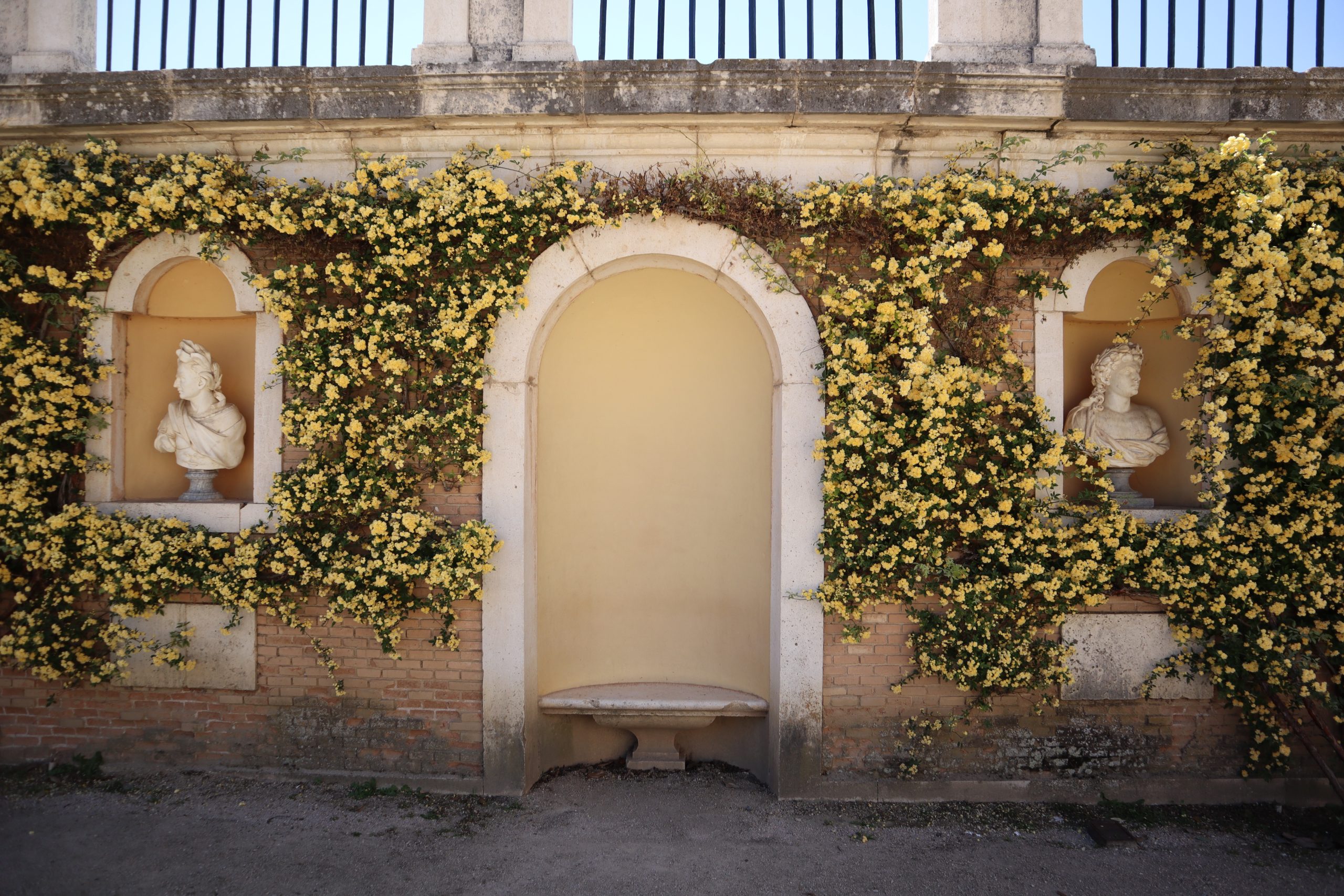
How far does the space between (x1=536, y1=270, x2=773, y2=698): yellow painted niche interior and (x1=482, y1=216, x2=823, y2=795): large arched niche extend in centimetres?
33

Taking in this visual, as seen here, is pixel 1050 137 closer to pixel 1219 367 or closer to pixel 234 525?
pixel 1219 367

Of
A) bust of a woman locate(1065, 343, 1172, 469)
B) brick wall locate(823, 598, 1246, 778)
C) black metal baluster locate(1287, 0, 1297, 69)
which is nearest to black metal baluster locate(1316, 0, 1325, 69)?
black metal baluster locate(1287, 0, 1297, 69)

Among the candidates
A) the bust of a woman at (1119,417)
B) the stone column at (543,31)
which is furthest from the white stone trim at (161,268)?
the bust of a woman at (1119,417)

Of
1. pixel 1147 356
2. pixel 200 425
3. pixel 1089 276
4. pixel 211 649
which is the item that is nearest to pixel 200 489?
pixel 200 425

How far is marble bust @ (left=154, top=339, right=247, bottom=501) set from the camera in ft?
15.5

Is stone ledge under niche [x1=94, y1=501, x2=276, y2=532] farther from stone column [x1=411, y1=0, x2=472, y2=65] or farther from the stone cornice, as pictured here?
stone column [x1=411, y1=0, x2=472, y2=65]

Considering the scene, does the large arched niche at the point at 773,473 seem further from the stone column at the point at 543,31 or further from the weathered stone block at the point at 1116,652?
the weathered stone block at the point at 1116,652

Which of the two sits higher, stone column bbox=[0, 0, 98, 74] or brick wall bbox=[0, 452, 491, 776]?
stone column bbox=[0, 0, 98, 74]

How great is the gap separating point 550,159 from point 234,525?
9.80 ft

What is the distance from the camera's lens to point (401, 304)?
431 cm

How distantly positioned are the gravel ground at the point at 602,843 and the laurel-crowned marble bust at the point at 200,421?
1.98 meters

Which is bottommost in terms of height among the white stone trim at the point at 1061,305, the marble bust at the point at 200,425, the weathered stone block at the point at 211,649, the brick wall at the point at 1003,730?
the brick wall at the point at 1003,730

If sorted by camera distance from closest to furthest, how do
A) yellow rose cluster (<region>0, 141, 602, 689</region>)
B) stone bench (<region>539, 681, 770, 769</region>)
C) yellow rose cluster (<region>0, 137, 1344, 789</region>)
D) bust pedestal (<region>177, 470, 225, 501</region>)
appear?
yellow rose cluster (<region>0, 137, 1344, 789</region>) < yellow rose cluster (<region>0, 141, 602, 689</region>) < stone bench (<region>539, 681, 770, 769</region>) < bust pedestal (<region>177, 470, 225, 501</region>)

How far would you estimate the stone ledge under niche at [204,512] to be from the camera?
15.1ft
